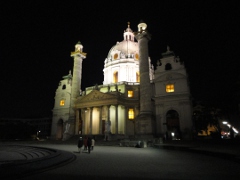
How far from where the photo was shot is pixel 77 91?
53188mm

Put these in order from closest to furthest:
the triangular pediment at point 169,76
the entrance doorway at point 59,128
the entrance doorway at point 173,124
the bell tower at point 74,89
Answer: the entrance doorway at point 173,124
the triangular pediment at point 169,76
the bell tower at point 74,89
the entrance doorway at point 59,128

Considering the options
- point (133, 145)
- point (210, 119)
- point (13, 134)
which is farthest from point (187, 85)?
point (13, 134)

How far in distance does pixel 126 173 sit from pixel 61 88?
56.0m

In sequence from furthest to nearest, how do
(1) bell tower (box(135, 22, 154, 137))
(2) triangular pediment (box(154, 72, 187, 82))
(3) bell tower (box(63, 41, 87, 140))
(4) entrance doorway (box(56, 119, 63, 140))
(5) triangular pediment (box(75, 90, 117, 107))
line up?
(4) entrance doorway (box(56, 119, 63, 140))
(3) bell tower (box(63, 41, 87, 140))
(5) triangular pediment (box(75, 90, 117, 107))
(2) triangular pediment (box(154, 72, 187, 82))
(1) bell tower (box(135, 22, 154, 137))

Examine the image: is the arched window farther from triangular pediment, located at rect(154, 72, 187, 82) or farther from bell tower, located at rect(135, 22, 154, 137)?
triangular pediment, located at rect(154, 72, 187, 82)

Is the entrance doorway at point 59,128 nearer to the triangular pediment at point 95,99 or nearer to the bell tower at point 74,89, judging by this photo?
the bell tower at point 74,89

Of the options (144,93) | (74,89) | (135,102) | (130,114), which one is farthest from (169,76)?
(74,89)

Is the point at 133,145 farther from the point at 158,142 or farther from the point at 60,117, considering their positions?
the point at 60,117

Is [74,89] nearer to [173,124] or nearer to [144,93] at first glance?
[144,93]

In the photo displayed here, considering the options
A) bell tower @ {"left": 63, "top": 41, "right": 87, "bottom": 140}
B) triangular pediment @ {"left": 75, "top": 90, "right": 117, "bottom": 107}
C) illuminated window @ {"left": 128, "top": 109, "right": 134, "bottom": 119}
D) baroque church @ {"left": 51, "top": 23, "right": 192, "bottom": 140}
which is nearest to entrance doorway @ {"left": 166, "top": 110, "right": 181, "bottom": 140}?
baroque church @ {"left": 51, "top": 23, "right": 192, "bottom": 140}

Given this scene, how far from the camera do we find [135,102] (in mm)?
48156

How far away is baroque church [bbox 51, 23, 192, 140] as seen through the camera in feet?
127

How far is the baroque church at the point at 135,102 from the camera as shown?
127 feet

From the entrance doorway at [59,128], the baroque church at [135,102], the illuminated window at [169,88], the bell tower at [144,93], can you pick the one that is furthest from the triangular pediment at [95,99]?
the entrance doorway at [59,128]
